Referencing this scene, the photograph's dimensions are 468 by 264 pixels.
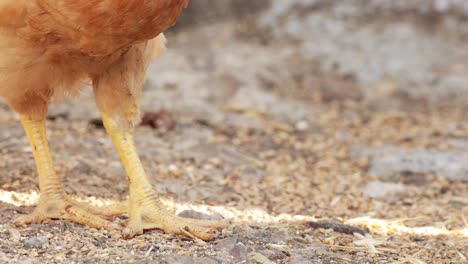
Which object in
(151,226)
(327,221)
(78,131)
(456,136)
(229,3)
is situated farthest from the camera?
(229,3)

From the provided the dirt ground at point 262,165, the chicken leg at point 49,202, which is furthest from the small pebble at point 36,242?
the chicken leg at point 49,202

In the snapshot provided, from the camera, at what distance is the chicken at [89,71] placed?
295 centimetres

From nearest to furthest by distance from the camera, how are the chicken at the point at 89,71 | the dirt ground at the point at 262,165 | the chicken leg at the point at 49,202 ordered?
the chicken at the point at 89,71
the dirt ground at the point at 262,165
the chicken leg at the point at 49,202

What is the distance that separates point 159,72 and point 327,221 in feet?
12.7

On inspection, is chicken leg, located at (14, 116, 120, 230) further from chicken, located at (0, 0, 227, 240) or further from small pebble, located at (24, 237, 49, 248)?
small pebble, located at (24, 237, 49, 248)

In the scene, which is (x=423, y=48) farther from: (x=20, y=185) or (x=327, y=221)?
(x=20, y=185)

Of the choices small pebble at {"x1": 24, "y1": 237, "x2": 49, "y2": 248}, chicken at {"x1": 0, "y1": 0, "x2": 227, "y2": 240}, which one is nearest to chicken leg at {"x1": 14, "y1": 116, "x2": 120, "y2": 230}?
chicken at {"x1": 0, "y1": 0, "x2": 227, "y2": 240}

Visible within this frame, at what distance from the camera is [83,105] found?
6145 millimetres

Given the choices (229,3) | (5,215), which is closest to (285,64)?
(229,3)

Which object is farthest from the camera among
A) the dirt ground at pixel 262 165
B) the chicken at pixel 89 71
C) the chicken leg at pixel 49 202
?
the chicken leg at pixel 49 202

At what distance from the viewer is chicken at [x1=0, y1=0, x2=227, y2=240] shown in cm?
295

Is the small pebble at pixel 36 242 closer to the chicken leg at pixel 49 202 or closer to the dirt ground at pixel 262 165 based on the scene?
the dirt ground at pixel 262 165

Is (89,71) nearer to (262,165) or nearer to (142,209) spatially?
(142,209)

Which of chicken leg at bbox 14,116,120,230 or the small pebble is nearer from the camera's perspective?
the small pebble
